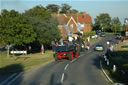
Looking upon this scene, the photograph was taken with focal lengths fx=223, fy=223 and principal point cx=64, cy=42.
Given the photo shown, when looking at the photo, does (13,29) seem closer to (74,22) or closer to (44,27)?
(44,27)

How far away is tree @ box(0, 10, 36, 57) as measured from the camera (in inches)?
1400

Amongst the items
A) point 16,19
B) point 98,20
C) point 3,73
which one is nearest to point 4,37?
point 16,19

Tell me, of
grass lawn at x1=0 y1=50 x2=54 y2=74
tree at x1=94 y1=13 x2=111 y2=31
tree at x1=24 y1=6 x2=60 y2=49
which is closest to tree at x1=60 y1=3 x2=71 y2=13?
tree at x1=94 y1=13 x2=111 y2=31

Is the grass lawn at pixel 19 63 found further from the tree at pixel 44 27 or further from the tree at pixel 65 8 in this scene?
the tree at pixel 65 8

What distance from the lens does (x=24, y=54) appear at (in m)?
40.9

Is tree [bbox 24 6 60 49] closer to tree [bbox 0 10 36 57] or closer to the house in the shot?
tree [bbox 0 10 36 57]

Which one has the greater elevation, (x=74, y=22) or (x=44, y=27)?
(x=74, y=22)

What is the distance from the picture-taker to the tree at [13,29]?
35.6m

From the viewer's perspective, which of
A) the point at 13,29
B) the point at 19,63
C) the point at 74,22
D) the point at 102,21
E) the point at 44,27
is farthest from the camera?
the point at 102,21

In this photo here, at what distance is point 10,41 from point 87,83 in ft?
74.5

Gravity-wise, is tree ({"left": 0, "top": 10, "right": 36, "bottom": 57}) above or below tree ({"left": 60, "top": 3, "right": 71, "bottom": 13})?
below

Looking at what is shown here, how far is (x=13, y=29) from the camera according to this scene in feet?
118

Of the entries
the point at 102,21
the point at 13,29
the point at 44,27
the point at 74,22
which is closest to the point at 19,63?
the point at 13,29

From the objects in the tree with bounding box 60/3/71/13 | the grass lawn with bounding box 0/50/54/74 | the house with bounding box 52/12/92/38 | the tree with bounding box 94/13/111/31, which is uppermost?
the tree with bounding box 60/3/71/13
